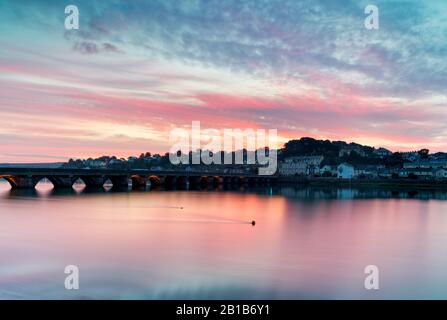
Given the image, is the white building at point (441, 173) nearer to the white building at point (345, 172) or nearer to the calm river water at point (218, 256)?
the white building at point (345, 172)

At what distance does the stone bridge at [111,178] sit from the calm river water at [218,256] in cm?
3458

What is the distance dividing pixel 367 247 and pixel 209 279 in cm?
1060

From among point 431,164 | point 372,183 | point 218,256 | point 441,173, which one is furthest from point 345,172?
point 218,256

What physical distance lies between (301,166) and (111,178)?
7537 centimetres

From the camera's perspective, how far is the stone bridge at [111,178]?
66.2 meters

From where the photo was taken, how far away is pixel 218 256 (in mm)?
18719

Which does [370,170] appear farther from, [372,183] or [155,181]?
[155,181]

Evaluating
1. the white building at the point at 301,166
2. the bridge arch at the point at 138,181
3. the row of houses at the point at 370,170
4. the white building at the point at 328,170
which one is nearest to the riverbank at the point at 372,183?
the row of houses at the point at 370,170

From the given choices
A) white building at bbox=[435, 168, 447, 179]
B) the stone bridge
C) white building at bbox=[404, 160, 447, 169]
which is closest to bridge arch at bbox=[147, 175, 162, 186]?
the stone bridge
